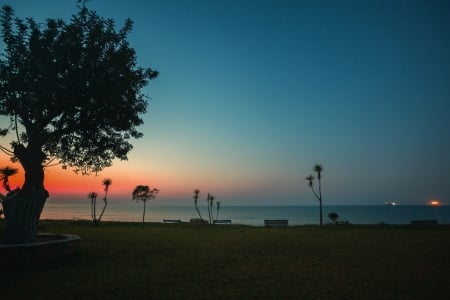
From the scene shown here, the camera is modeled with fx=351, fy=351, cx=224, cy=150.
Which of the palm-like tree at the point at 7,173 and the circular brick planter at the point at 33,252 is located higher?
the palm-like tree at the point at 7,173

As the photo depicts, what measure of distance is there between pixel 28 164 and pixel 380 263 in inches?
642

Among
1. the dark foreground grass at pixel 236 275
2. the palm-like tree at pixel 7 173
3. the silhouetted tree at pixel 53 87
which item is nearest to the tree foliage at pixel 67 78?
the silhouetted tree at pixel 53 87

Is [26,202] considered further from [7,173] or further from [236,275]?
[7,173]

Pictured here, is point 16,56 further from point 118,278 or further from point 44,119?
point 118,278

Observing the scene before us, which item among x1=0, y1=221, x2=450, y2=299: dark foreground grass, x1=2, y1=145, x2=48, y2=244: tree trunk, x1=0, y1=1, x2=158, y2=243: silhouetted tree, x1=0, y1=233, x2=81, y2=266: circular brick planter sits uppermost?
x1=0, y1=1, x2=158, y2=243: silhouetted tree

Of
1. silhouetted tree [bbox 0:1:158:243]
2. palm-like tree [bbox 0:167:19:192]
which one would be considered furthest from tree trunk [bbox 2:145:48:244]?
palm-like tree [bbox 0:167:19:192]

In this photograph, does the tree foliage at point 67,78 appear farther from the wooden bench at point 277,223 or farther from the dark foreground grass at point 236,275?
the wooden bench at point 277,223

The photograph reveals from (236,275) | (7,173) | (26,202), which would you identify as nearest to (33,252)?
(26,202)

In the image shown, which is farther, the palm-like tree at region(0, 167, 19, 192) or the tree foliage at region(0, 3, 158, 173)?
the palm-like tree at region(0, 167, 19, 192)

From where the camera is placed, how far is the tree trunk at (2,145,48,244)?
51.8ft

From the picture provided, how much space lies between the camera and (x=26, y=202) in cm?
1616

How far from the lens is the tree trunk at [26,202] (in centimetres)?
1578

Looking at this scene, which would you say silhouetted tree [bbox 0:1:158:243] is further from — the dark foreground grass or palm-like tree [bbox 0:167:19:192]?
palm-like tree [bbox 0:167:19:192]

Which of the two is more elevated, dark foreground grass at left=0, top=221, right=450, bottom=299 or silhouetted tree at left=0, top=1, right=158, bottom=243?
silhouetted tree at left=0, top=1, right=158, bottom=243
